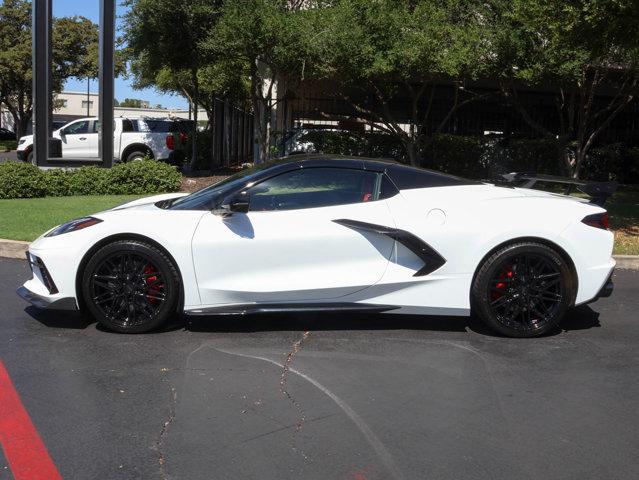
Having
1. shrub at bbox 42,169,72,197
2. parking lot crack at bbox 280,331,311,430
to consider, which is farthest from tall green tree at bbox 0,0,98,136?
parking lot crack at bbox 280,331,311,430

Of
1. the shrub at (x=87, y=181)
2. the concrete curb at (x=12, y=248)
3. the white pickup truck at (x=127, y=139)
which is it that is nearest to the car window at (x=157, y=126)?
the white pickup truck at (x=127, y=139)

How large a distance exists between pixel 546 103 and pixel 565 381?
16628 mm

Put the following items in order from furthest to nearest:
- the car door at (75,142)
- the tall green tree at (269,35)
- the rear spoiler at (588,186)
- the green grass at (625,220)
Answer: the car door at (75,142)
the tall green tree at (269,35)
the green grass at (625,220)
the rear spoiler at (588,186)

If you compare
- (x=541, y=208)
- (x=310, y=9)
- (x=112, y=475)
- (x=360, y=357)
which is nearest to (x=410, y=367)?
(x=360, y=357)

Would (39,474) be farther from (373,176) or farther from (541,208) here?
(541,208)

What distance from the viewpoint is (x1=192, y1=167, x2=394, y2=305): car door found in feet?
17.0

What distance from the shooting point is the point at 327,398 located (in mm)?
→ 4203

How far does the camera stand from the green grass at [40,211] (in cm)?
888

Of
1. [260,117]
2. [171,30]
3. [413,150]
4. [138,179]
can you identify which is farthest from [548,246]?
[171,30]

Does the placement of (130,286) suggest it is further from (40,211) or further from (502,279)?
(40,211)

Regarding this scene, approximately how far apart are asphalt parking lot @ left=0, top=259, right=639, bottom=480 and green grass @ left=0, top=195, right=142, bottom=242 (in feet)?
10.6

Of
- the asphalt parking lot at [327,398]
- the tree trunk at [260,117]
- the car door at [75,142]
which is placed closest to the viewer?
the asphalt parking lot at [327,398]

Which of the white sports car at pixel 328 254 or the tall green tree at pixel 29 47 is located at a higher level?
the tall green tree at pixel 29 47

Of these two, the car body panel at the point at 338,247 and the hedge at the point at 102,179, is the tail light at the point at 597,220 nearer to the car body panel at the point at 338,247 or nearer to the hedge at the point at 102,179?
the car body panel at the point at 338,247
